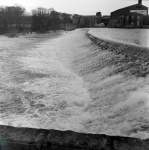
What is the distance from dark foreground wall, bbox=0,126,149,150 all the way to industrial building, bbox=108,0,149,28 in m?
56.3

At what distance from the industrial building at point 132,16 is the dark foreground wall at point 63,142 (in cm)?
5626

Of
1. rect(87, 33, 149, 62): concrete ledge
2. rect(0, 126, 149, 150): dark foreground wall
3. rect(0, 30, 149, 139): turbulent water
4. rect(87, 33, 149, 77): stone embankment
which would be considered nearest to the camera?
rect(0, 126, 149, 150): dark foreground wall

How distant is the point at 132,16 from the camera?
5803 centimetres

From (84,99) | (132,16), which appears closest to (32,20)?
(132,16)

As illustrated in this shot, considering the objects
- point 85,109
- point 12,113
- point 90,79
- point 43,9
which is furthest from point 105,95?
point 43,9

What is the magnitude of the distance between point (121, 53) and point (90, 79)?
7.36 feet

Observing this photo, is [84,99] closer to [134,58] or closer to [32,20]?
[134,58]

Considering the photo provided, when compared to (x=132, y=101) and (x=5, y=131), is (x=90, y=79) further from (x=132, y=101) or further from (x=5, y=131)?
(x=5, y=131)

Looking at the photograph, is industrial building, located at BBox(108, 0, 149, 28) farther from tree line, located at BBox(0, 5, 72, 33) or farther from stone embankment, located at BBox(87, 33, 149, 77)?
stone embankment, located at BBox(87, 33, 149, 77)

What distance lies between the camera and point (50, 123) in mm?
4195

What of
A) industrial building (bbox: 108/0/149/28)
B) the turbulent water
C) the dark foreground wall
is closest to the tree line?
industrial building (bbox: 108/0/149/28)

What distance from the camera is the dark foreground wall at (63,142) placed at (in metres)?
1.89

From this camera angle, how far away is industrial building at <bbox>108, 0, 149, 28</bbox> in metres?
57.2

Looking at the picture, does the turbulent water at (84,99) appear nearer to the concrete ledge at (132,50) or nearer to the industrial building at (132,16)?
the concrete ledge at (132,50)
